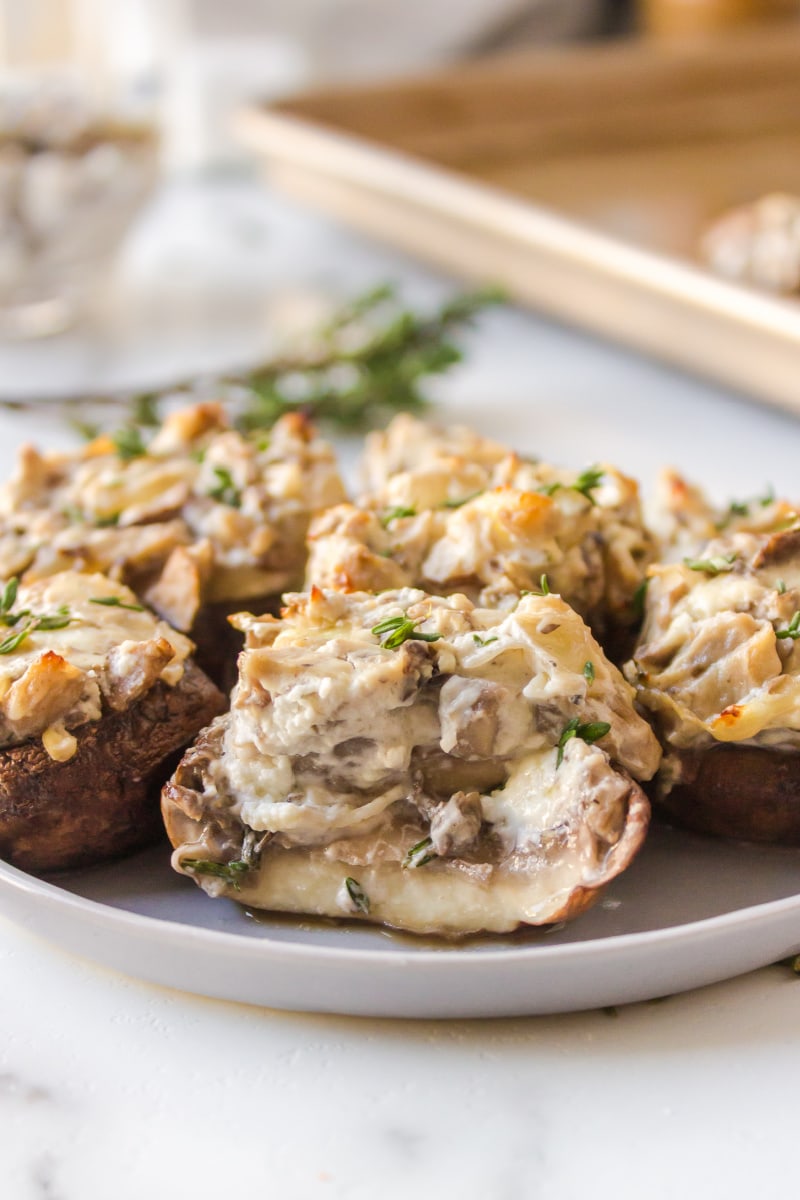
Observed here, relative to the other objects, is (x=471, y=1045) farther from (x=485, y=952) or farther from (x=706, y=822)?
(x=706, y=822)

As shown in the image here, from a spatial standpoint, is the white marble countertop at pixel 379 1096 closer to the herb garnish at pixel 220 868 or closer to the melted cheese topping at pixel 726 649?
the herb garnish at pixel 220 868

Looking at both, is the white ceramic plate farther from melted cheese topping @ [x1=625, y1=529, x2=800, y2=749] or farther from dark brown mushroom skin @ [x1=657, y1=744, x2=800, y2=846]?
melted cheese topping @ [x1=625, y1=529, x2=800, y2=749]

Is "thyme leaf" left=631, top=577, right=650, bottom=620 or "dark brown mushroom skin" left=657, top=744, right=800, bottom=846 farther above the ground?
"thyme leaf" left=631, top=577, right=650, bottom=620

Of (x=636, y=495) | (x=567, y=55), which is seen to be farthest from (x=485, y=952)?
(x=567, y=55)

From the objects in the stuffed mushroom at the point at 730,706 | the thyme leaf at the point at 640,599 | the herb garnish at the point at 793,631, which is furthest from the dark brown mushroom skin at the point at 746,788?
the thyme leaf at the point at 640,599

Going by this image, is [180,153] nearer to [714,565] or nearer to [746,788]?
[714,565]

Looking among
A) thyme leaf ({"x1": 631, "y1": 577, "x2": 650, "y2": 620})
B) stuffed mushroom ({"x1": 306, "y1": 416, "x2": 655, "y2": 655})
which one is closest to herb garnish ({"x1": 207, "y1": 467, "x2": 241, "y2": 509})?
stuffed mushroom ({"x1": 306, "y1": 416, "x2": 655, "y2": 655})
